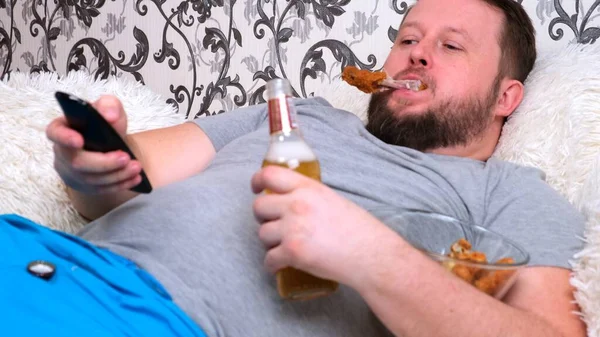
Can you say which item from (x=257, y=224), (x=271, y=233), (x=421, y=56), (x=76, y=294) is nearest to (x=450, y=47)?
(x=421, y=56)

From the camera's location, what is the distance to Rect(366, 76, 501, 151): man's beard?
1146 mm

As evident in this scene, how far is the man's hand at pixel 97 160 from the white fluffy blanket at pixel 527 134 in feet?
0.86

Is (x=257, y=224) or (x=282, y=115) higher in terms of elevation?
(x=282, y=115)

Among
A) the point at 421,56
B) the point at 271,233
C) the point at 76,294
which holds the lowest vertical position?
the point at 76,294

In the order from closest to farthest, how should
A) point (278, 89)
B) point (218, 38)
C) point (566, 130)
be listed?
point (278, 89)
point (566, 130)
point (218, 38)

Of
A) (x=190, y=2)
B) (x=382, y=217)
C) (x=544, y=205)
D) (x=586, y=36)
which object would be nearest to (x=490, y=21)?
(x=586, y=36)

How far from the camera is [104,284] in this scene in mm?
748

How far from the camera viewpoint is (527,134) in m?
1.14

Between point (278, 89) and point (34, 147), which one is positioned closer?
point (278, 89)

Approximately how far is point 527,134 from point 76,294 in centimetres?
80

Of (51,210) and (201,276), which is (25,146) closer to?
(51,210)

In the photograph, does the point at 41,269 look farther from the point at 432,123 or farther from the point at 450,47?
the point at 450,47

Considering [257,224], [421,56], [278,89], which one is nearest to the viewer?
[278,89]

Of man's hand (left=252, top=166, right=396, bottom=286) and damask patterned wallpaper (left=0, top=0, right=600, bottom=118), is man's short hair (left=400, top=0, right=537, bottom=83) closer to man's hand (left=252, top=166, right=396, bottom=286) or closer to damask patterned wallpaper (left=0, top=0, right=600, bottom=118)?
damask patterned wallpaper (left=0, top=0, right=600, bottom=118)
